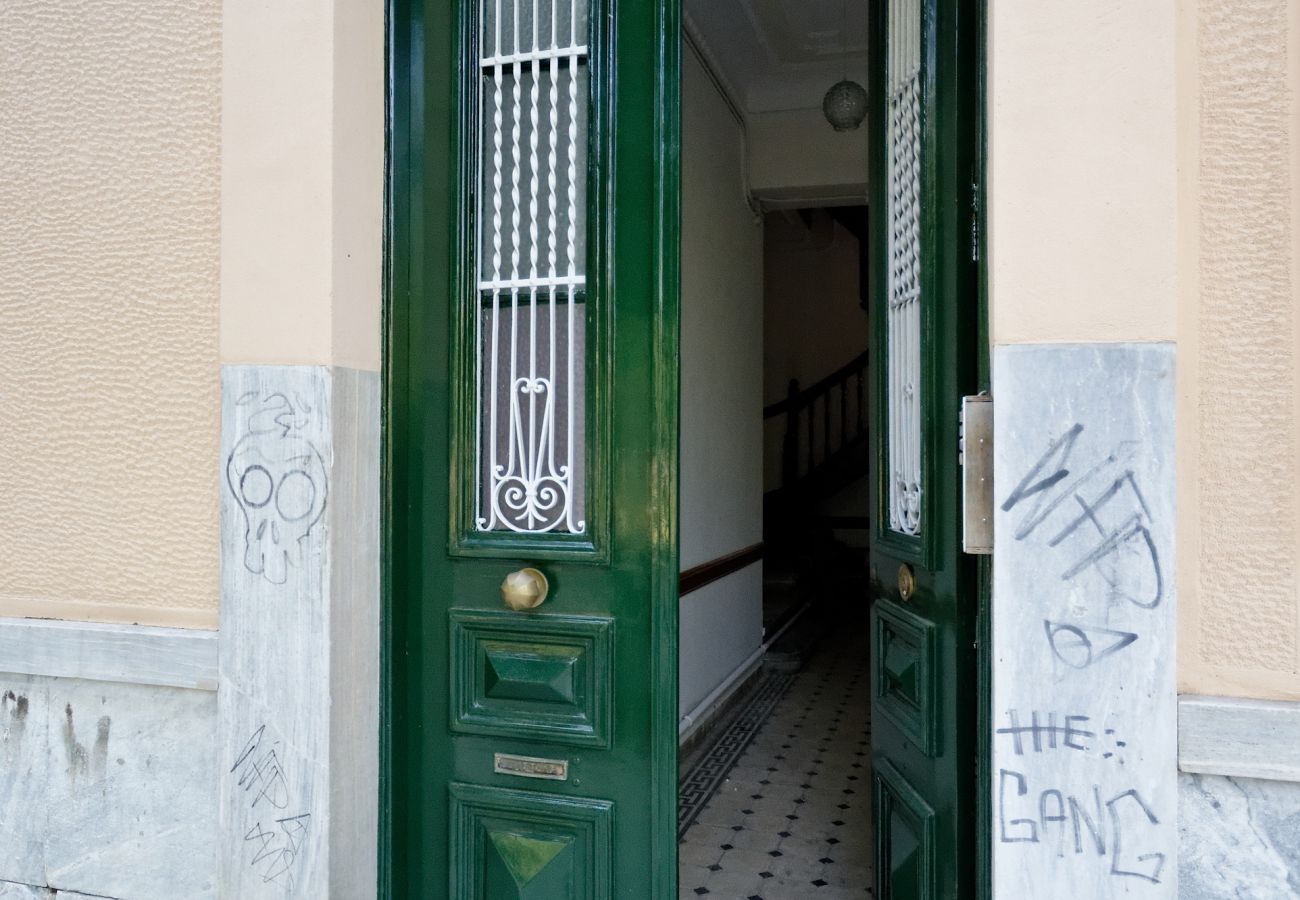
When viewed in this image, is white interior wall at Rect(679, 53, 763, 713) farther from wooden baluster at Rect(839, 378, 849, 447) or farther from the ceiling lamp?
wooden baluster at Rect(839, 378, 849, 447)

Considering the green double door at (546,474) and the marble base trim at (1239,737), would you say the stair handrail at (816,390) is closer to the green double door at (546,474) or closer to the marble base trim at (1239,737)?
the green double door at (546,474)

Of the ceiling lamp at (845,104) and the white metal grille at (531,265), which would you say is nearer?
the white metal grille at (531,265)

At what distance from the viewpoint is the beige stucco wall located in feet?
5.31

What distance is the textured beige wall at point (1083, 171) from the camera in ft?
5.36

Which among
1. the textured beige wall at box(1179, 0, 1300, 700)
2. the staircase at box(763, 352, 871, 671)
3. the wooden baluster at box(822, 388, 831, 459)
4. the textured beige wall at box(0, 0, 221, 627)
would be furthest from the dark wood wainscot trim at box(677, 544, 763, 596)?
the wooden baluster at box(822, 388, 831, 459)

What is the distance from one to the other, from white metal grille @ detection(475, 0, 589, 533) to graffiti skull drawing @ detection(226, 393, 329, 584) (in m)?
0.39

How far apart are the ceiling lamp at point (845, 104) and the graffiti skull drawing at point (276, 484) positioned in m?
3.68

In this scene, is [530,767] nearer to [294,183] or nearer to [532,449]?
[532,449]

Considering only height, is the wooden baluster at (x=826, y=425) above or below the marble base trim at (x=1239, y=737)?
above

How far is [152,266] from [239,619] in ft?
2.89

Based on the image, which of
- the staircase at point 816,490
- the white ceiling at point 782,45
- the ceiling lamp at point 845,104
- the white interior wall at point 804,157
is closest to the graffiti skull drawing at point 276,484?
the white ceiling at point 782,45

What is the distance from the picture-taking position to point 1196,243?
165 centimetres

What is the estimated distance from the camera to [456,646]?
2193 mm

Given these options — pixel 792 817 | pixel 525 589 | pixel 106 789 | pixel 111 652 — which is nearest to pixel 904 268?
pixel 525 589
